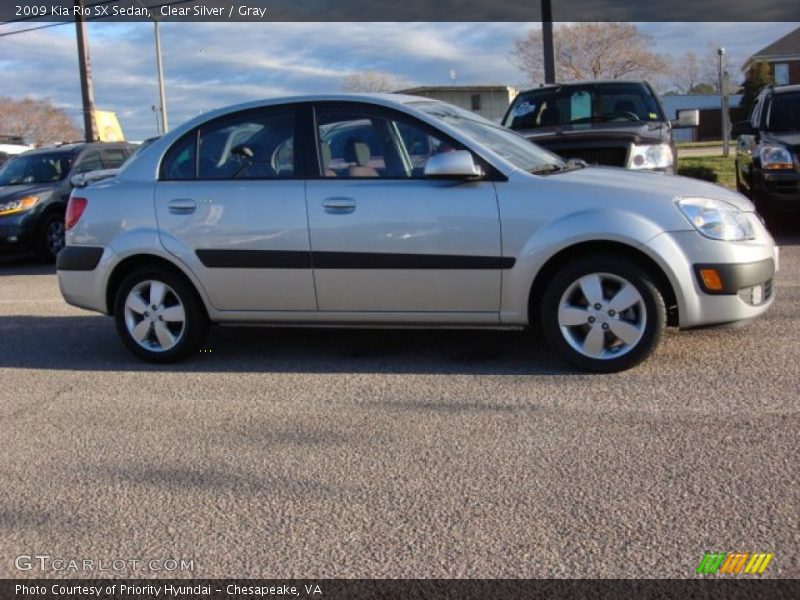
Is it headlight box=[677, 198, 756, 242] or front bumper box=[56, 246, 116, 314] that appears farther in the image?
front bumper box=[56, 246, 116, 314]

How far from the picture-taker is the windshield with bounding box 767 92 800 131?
35.0 feet

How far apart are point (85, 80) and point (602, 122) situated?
14714 millimetres

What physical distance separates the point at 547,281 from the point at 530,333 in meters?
1.08

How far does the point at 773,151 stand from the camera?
32.8 ft

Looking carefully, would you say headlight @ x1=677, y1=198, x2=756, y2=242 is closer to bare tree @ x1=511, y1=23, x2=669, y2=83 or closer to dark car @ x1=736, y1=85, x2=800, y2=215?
dark car @ x1=736, y1=85, x2=800, y2=215

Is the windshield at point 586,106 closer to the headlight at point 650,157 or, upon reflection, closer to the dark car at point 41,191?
the headlight at point 650,157

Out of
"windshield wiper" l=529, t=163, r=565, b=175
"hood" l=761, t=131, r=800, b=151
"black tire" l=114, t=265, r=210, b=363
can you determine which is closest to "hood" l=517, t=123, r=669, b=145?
"hood" l=761, t=131, r=800, b=151

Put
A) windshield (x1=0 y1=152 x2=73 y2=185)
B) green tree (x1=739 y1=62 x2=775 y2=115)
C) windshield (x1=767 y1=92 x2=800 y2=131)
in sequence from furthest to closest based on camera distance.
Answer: green tree (x1=739 y1=62 x2=775 y2=115), windshield (x1=0 y1=152 x2=73 y2=185), windshield (x1=767 y1=92 x2=800 y2=131)

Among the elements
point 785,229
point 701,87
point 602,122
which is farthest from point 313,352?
point 701,87

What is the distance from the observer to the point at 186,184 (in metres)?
5.80

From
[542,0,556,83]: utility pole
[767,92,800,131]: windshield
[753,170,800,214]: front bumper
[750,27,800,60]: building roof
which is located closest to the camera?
[753,170,800,214]: front bumper

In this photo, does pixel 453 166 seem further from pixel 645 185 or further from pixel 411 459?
pixel 411 459

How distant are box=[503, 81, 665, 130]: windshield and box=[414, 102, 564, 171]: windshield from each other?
12.9ft

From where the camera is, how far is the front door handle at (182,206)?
573 centimetres
